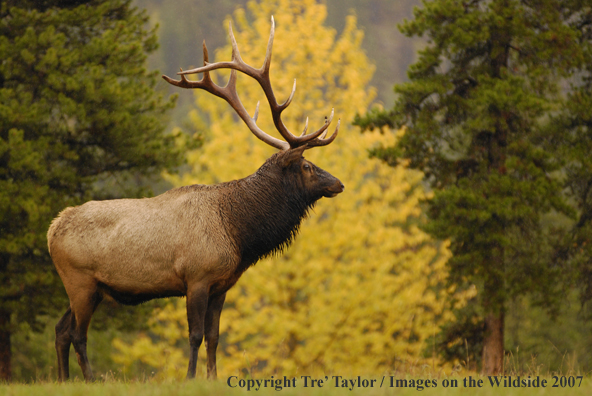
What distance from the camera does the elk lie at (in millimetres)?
6355

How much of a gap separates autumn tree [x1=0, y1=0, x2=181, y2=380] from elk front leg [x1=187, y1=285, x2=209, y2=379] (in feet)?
12.3

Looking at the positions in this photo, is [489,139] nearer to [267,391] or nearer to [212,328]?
[212,328]

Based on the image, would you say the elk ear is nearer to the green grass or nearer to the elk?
the elk

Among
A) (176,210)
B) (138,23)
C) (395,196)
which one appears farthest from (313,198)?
(395,196)

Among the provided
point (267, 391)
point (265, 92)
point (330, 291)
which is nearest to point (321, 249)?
point (330, 291)

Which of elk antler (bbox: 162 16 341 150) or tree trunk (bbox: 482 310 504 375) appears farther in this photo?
→ tree trunk (bbox: 482 310 504 375)

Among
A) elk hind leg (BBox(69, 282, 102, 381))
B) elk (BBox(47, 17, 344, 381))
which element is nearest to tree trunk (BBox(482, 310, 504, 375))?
elk (BBox(47, 17, 344, 381))

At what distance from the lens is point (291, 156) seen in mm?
6949

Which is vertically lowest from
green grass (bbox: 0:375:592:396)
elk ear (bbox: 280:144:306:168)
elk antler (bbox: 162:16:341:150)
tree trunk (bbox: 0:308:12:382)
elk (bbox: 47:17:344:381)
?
green grass (bbox: 0:375:592:396)

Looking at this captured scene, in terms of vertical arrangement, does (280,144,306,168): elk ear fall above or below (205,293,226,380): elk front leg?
above

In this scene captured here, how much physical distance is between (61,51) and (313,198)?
5.25m

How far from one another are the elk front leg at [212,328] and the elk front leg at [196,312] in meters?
0.22

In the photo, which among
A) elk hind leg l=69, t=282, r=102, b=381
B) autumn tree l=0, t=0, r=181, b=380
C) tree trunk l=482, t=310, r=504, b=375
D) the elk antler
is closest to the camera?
elk hind leg l=69, t=282, r=102, b=381

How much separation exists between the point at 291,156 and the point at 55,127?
16.3 ft
